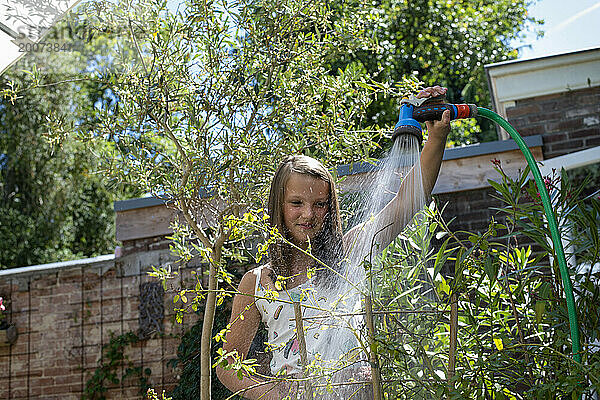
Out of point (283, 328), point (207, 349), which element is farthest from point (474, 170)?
point (283, 328)

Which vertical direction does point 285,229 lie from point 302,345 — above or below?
above

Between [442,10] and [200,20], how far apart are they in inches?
394

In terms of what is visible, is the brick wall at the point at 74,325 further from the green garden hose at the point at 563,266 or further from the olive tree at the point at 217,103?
the green garden hose at the point at 563,266

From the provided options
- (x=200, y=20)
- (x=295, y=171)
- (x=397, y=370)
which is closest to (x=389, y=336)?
(x=397, y=370)

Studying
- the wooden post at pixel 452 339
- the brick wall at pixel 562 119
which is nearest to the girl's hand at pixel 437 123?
the wooden post at pixel 452 339

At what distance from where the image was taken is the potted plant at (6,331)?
16.2 feet

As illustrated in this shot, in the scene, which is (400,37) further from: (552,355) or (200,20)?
(552,355)

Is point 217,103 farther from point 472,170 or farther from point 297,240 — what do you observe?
point 472,170

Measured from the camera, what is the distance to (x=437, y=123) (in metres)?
1.59

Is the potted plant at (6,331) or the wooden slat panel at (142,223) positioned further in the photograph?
the potted plant at (6,331)

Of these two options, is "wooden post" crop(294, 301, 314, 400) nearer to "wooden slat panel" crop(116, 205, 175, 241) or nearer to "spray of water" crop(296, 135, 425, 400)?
"spray of water" crop(296, 135, 425, 400)

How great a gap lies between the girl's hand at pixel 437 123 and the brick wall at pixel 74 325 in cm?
320

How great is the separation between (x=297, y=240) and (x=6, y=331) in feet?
12.7

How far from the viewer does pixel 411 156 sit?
1702 mm
